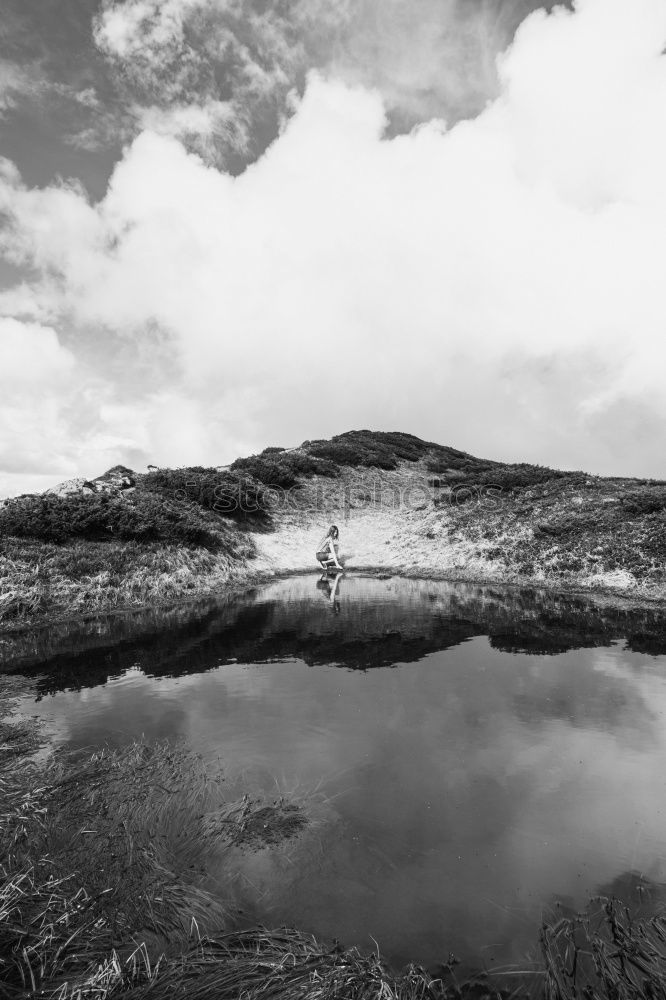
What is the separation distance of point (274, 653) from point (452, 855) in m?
8.56

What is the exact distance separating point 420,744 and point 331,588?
16.1 m

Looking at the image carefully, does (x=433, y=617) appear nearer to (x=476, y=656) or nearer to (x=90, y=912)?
(x=476, y=656)

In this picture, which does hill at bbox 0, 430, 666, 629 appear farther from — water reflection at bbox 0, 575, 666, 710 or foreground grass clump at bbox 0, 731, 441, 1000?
foreground grass clump at bbox 0, 731, 441, 1000

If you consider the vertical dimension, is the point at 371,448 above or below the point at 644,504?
above

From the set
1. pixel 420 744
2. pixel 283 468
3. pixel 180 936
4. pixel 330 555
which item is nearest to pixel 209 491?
pixel 330 555

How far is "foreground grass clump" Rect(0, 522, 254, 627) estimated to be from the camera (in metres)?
16.2

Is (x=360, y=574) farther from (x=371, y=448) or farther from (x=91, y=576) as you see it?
(x=371, y=448)

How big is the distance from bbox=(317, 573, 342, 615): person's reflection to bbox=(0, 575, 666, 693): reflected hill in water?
0.13 meters

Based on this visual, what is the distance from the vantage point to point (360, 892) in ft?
15.4

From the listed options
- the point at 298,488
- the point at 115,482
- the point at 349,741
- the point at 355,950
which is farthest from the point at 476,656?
the point at 298,488

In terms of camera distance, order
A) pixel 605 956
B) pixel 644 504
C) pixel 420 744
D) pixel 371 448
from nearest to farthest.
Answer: pixel 605 956 → pixel 420 744 → pixel 644 504 → pixel 371 448

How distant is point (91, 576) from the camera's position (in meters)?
18.7

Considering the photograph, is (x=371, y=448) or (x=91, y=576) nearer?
(x=91, y=576)

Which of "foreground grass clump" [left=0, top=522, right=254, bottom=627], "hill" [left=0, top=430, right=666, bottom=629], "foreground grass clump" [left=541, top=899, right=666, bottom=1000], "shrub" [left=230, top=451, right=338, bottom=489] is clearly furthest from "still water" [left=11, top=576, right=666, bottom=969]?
"shrub" [left=230, top=451, right=338, bottom=489]
